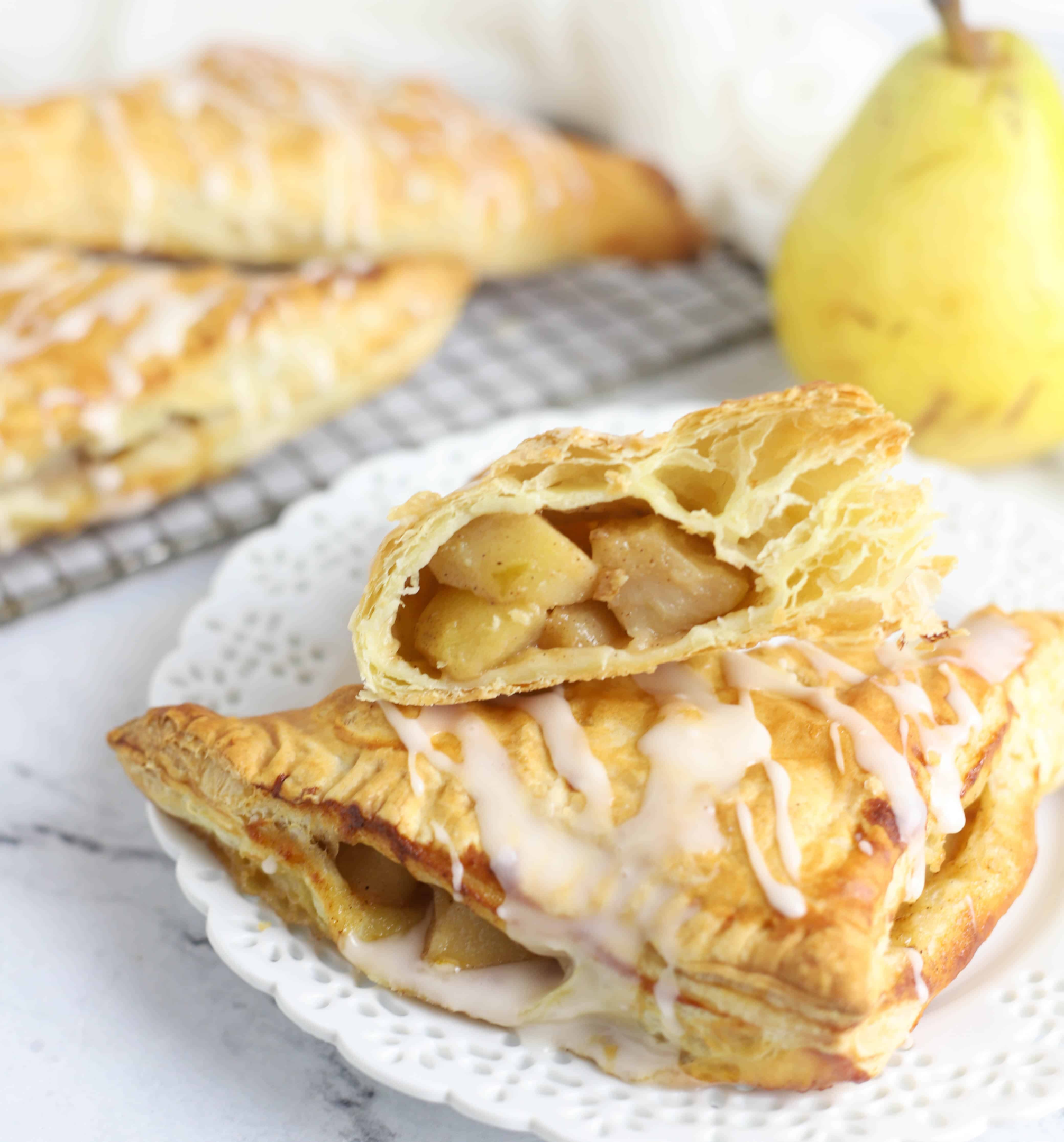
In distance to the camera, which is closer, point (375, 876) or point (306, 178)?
point (375, 876)

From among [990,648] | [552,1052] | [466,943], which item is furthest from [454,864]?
[990,648]

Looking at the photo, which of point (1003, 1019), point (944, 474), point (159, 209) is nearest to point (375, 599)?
point (1003, 1019)

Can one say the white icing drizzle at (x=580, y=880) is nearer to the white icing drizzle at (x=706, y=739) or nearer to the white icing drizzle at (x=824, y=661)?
the white icing drizzle at (x=706, y=739)

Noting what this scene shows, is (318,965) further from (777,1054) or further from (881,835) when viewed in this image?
(881,835)

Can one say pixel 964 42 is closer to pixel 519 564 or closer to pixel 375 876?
pixel 519 564

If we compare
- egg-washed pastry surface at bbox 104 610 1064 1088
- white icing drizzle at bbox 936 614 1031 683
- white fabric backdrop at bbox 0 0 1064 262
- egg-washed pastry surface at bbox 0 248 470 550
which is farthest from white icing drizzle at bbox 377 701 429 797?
white fabric backdrop at bbox 0 0 1064 262

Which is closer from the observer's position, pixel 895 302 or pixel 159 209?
pixel 895 302
